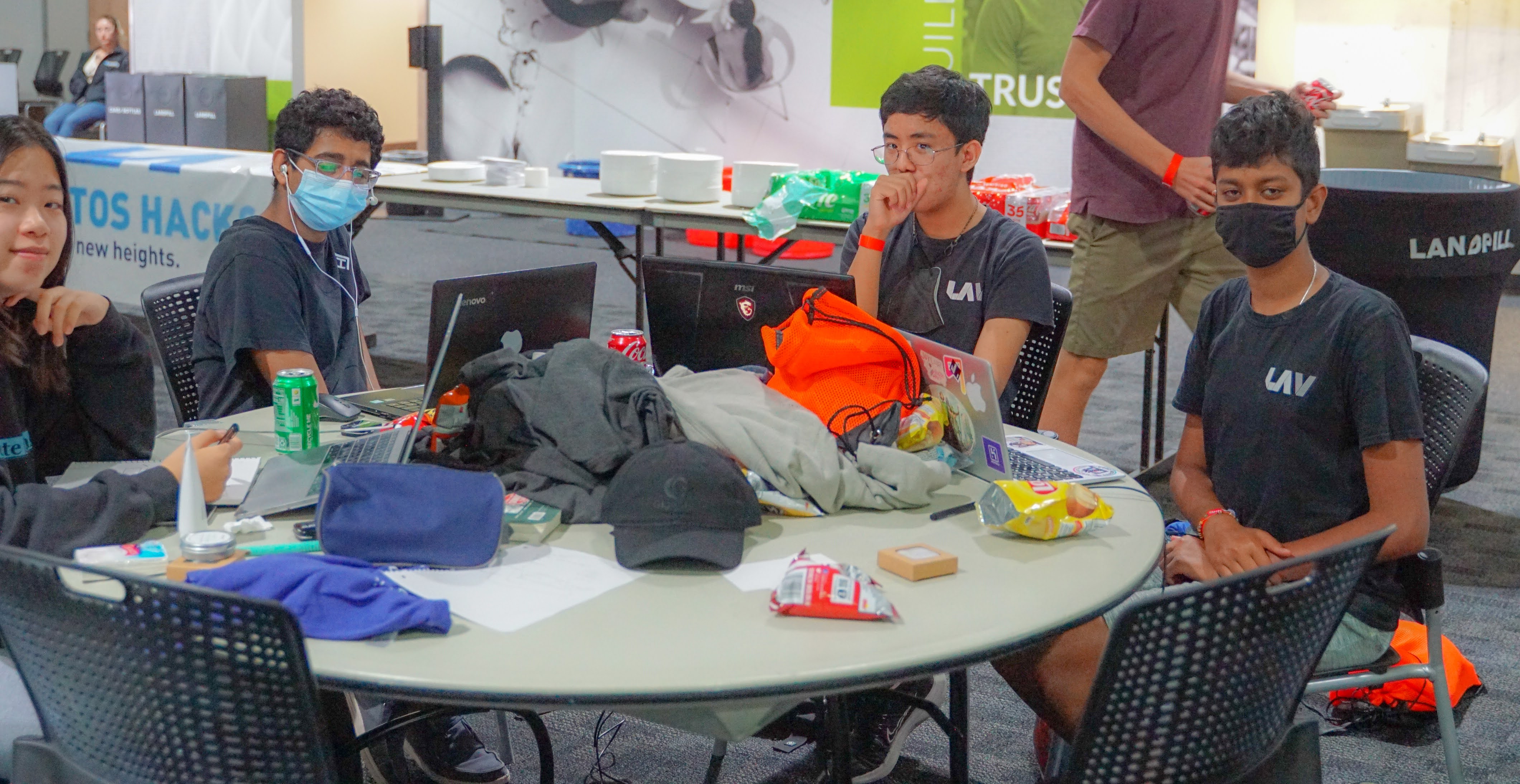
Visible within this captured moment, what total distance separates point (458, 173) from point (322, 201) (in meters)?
2.51

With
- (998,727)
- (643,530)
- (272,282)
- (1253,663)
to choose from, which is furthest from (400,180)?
(1253,663)

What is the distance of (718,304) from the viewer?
6.98 feet

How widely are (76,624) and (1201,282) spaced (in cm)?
282

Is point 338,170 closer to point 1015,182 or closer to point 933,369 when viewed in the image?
point 933,369

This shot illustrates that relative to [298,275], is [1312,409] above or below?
below

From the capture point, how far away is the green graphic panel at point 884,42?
7.67 meters

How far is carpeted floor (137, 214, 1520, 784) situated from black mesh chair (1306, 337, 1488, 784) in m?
0.33

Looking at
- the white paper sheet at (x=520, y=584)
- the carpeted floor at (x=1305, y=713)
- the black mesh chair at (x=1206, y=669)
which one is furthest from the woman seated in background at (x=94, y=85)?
the black mesh chair at (x=1206, y=669)

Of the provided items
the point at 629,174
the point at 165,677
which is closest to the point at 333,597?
the point at 165,677

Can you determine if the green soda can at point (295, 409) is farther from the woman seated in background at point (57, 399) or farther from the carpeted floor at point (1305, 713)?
the carpeted floor at point (1305, 713)

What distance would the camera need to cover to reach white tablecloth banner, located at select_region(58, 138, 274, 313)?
5.08 metres

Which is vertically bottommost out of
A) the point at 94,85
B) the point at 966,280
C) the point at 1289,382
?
the point at 1289,382

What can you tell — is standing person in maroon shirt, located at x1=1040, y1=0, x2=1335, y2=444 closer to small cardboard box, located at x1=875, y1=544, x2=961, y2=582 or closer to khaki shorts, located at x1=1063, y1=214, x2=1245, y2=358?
khaki shorts, located at x1=1063, y1=214, x2=1245, y2=358

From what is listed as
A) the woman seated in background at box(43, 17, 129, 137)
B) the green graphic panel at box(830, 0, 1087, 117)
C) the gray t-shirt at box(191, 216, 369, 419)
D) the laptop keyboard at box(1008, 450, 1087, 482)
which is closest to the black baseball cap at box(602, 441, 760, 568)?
the laptop keyboard at box(1008, 450, 1087, 482)
